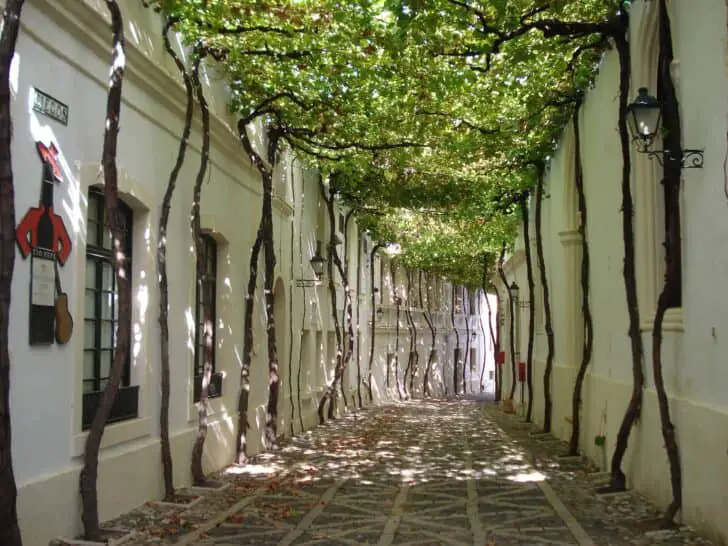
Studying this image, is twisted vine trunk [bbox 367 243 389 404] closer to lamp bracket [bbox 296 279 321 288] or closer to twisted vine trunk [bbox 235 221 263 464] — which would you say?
lamp bracket [bbox 296 279 321 288]

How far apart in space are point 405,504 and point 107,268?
13.3ft

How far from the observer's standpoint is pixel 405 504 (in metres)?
9.05

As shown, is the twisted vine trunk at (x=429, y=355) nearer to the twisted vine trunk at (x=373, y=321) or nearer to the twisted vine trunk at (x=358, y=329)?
the twisted vine trunk at (x=373, y=321)

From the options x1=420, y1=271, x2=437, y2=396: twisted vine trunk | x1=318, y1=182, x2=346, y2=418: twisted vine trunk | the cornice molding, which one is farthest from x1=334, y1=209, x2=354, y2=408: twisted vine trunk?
x1=420, y1=271, x2=437, y2=396: twisted vine trunk

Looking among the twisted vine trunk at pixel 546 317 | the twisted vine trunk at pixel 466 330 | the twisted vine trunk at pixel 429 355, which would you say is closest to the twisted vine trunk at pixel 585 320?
the twisted vine trunk at pixel 546 317

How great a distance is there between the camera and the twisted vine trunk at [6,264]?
5484mm

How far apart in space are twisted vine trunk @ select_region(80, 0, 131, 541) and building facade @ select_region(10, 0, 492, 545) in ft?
0.47

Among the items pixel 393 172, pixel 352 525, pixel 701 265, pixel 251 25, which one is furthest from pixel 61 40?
pixel 393 172

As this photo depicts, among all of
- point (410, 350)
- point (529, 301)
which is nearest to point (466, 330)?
point (410, 350)

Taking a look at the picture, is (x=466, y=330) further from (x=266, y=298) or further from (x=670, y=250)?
(x=670, y=250)

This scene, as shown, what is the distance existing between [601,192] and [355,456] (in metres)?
5.59

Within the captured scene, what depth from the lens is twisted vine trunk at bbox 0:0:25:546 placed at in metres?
5.48

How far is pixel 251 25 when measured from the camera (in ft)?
33.6

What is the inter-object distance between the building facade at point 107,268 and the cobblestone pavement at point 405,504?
0.75 meters
